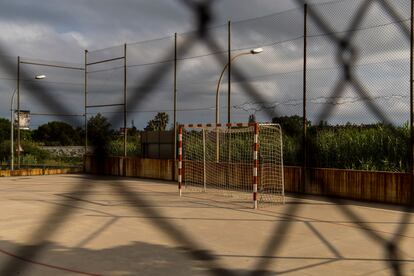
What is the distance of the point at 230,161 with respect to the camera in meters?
15.4

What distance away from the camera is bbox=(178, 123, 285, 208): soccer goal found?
1356 cm

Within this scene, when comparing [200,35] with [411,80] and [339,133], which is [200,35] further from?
[339,133]

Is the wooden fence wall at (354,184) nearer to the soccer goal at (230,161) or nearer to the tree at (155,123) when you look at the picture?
the soccer goal at (230,161)

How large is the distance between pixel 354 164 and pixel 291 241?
7083 mm

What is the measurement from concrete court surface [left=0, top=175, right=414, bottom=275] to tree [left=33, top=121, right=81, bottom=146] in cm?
63

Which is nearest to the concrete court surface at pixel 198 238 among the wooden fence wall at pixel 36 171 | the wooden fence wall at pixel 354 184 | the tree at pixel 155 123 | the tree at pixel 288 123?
the tree at pixel 155 123

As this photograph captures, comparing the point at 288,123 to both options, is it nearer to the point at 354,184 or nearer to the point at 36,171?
the point at 354,184

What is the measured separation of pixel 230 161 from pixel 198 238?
26.1 ft

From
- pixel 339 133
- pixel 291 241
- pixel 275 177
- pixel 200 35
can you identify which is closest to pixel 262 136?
pixel 275 177

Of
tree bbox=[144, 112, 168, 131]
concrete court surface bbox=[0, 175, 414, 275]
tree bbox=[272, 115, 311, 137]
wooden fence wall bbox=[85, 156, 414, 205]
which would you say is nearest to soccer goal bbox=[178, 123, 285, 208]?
wooden fence wall bbox=[85, 156, 414, 205]

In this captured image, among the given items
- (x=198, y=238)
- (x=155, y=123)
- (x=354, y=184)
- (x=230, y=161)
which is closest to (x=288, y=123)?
(x=155, y=123)

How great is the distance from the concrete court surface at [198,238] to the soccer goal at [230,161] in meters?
2.12

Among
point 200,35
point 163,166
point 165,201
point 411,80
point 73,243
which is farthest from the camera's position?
point 163,166

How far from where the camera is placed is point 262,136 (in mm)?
14047
